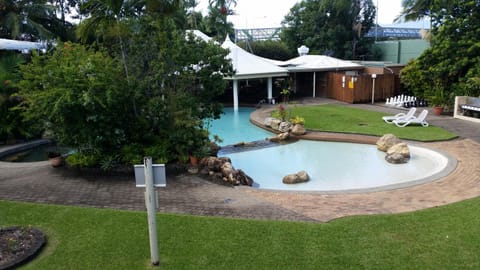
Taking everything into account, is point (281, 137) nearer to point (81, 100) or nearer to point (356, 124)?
point (356, 124)

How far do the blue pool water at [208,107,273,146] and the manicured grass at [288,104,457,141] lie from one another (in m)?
2.30

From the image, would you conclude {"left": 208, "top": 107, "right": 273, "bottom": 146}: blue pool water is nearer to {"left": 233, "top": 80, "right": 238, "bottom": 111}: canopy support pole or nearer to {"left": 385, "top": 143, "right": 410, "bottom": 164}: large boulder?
{"left": 233, "top": 80, "right": 238, "bottom": 111}: canopy support pole

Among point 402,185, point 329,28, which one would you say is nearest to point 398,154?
point 402,185

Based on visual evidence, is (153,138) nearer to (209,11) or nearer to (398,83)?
(398,83)

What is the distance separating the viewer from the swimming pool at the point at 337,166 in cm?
1035

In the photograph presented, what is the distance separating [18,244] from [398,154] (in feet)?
34.5

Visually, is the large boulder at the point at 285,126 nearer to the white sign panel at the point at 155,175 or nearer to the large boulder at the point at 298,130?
the large boulder at the point at 298,130

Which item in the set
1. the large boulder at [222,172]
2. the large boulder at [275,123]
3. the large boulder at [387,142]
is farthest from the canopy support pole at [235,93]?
the large boulder at [222,172]

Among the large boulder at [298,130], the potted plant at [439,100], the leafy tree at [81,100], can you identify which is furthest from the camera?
the potted plant at [439,100]

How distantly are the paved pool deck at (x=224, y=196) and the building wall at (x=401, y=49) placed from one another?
1081 inches

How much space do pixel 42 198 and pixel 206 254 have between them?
4.59 m

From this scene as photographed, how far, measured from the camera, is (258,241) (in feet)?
19.1

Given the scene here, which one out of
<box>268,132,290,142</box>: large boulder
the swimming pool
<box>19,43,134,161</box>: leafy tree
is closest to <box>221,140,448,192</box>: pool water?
the swimming pool

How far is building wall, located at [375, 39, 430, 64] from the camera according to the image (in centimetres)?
3503
